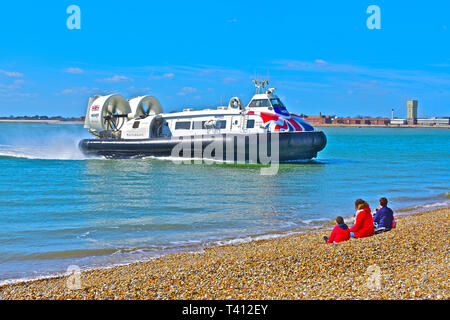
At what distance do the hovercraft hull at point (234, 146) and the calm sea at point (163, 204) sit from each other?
0.49 m

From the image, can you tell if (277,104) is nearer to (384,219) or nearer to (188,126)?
(188,126)

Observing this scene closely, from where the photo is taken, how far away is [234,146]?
1638 cm

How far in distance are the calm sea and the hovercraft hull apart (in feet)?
1.62

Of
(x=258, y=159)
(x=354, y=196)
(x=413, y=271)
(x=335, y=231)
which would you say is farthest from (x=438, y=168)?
(x=413, y=271)

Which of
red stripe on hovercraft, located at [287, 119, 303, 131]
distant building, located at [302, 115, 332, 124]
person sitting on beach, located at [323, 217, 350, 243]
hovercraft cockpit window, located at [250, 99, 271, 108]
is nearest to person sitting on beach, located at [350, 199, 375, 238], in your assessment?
person sitting on beach, located at [323, 217, 350, 243]

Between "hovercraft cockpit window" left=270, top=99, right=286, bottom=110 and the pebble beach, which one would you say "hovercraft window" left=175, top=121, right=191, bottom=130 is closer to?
"hovercraft cockpit window" left=270, top=99, right=286, bottom=110

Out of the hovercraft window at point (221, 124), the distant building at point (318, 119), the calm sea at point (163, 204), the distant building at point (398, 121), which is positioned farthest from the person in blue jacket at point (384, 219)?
the distant building at point (398, 121)

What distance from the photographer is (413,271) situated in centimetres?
405

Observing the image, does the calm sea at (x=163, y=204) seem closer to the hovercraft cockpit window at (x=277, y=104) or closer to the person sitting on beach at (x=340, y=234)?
the person sitting on beach at (x=340, y=234)

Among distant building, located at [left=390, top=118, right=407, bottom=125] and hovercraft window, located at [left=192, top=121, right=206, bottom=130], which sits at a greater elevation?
distant building, located at [left=390, top=118, right=407, bottom=125]

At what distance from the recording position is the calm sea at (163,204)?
6269 millimetres

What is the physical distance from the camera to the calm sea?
6.27 meters

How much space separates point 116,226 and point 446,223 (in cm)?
486
